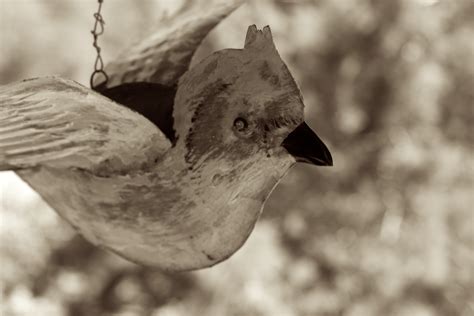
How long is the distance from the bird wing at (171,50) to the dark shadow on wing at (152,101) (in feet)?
0.22

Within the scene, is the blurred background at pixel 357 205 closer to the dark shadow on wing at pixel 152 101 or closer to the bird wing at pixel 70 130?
the dark shadow on wing at pixel 152 101

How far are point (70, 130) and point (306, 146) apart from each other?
0.55ft

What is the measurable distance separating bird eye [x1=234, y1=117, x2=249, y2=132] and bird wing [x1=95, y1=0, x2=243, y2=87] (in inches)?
7.9

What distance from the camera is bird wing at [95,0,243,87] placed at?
676mm

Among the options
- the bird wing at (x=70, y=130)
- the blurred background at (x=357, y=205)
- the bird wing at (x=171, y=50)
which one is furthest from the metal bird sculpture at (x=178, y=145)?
the blurred background at (x=357, y=205)

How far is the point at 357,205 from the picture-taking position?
1.83 metres

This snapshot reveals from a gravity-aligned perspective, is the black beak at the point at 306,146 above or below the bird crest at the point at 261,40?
below

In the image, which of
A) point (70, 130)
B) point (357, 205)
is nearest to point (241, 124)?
point (70, 130)

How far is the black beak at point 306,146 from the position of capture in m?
0.48

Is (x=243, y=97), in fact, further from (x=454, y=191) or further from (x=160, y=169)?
(x=454, y=191)

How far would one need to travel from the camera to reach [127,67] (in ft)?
2.32

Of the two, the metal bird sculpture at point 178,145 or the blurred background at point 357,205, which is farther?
the blurred background at point 357,205

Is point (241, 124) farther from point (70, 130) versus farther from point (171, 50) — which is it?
point (171, 50)

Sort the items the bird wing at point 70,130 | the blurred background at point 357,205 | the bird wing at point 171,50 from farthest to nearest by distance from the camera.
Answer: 1. the blurred background at point 357,205
2. the bird wing at point 171,50
3. the bird wing at point 70,130
